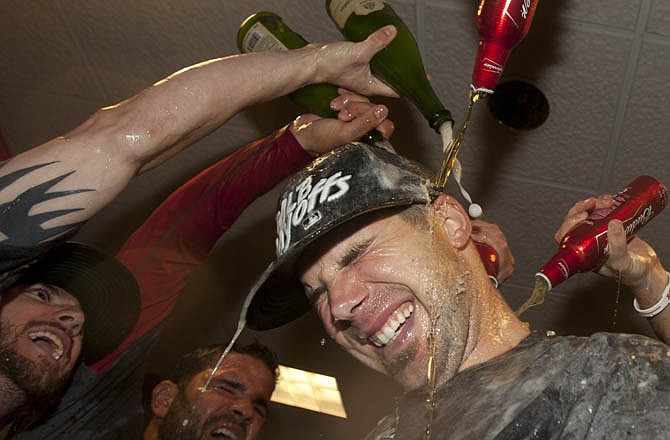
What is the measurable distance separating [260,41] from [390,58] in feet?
1.10

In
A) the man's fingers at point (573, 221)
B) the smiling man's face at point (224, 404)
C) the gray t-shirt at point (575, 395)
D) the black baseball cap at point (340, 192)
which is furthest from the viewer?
the smiling man's face at point (224, 404)

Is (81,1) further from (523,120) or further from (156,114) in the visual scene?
(523,120)

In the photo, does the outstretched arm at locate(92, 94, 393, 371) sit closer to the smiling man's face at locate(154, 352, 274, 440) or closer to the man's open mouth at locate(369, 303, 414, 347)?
the smiling man's face at locate(154, 352, 274, 440)

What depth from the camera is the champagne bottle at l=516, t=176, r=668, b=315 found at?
5.57 feet

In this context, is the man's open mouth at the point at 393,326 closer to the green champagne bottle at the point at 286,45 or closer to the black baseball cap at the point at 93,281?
the green champagne bottle at the point at 286,45

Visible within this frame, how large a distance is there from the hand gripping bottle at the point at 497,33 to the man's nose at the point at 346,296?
18.1 inches

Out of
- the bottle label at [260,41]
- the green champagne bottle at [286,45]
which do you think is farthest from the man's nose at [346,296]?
the bottle label at [260,41]

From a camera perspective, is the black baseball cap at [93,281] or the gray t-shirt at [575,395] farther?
the black baseball cap at [93,281]

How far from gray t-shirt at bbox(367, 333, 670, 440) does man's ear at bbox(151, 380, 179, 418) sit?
1.95 meters

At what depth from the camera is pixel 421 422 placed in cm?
134

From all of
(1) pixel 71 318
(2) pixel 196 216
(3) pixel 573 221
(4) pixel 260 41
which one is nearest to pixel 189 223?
(2) pixel 196 216

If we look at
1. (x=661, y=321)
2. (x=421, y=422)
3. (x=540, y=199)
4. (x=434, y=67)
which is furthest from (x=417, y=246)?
(x=540, y=199)

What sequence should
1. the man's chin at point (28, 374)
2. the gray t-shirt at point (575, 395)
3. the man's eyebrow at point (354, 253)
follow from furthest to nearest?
the man's chin at point (28, 374) < the man's eyebrow at point (354, 253) < the gray t-shirt at point (575, 395)

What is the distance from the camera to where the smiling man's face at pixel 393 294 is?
1.40 metres
